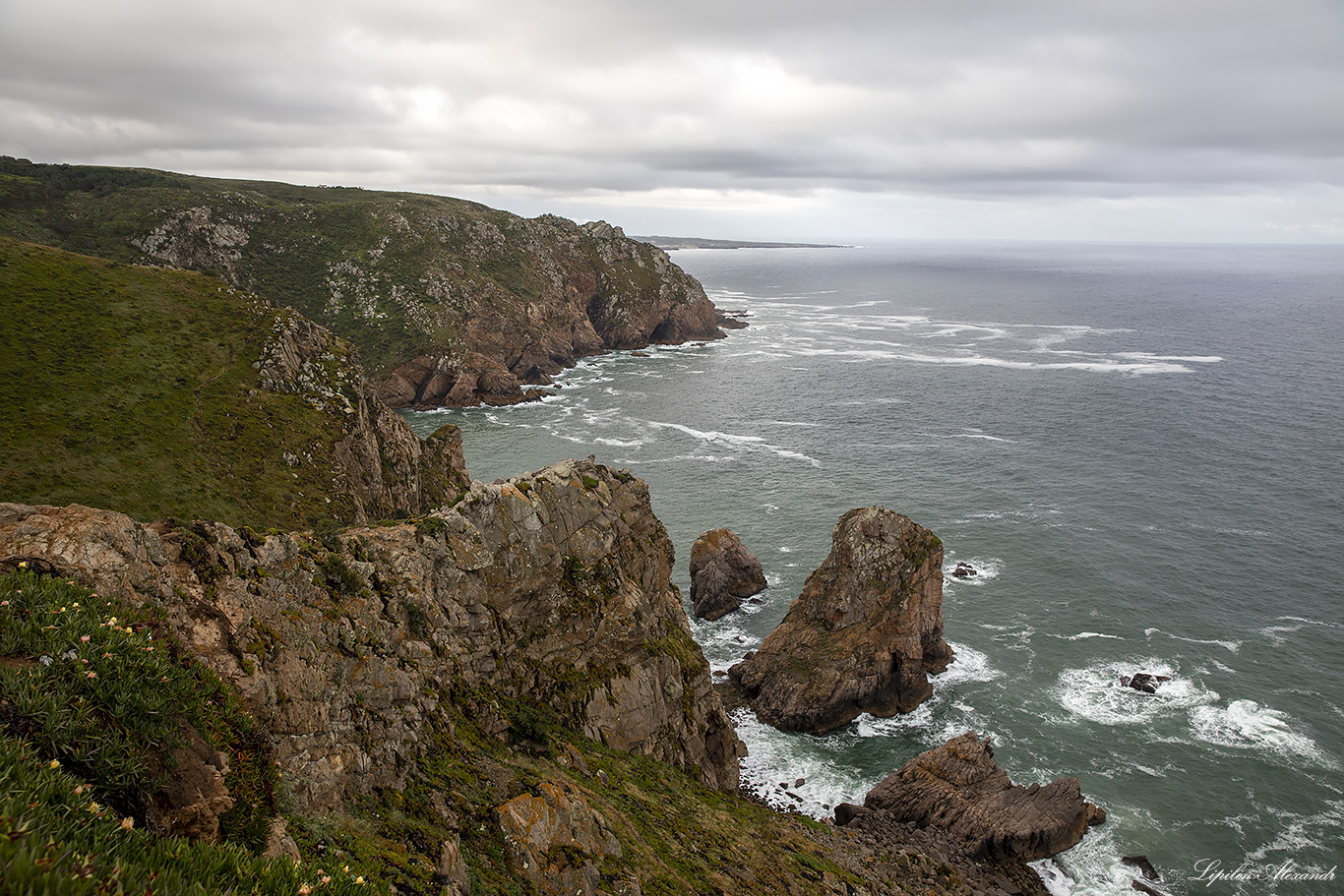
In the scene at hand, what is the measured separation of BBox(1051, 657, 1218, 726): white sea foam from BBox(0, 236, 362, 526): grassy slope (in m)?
55.7

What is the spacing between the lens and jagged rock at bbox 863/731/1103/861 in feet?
122

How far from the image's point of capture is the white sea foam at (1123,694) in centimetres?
4744

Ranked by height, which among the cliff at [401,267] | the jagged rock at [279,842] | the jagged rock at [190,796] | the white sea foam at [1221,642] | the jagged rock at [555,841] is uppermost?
the cliff at [401,267]

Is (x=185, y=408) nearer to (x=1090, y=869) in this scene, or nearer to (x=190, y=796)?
(x=190, y=796)

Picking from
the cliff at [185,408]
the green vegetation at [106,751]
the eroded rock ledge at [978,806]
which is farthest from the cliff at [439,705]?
the cliff at [185,408]

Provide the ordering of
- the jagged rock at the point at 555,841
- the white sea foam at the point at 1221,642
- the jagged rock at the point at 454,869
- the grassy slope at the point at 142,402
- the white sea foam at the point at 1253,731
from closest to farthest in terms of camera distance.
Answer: the jagged rock at the point at 454,869, the jagged rock at the point at 555,841, the white sea foam at the point at 1253,731, the grassy slope at the point at 142,402, the white sea foam at the point at 1221,642

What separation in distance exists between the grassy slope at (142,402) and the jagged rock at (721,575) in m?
32.1

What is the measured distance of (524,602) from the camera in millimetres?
30484

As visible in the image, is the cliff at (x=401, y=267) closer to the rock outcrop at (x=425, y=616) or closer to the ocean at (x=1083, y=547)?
the ocean at (x=1083, y=547)

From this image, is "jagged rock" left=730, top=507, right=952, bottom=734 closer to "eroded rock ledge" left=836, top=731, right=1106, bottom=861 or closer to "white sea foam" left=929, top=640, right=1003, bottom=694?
"white sea foam" left=929, top=640, right=1003, bottom=694

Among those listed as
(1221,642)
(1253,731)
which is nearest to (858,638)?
(1253,731)

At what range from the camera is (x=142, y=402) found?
168ft

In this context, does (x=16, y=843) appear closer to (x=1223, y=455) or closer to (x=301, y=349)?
(x=301, y=349)

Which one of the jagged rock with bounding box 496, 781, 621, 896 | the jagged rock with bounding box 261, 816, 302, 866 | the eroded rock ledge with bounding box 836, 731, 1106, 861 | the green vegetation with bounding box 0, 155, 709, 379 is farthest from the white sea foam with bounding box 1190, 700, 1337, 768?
the green vegetation with bounding box 0, 155, 709, 379
